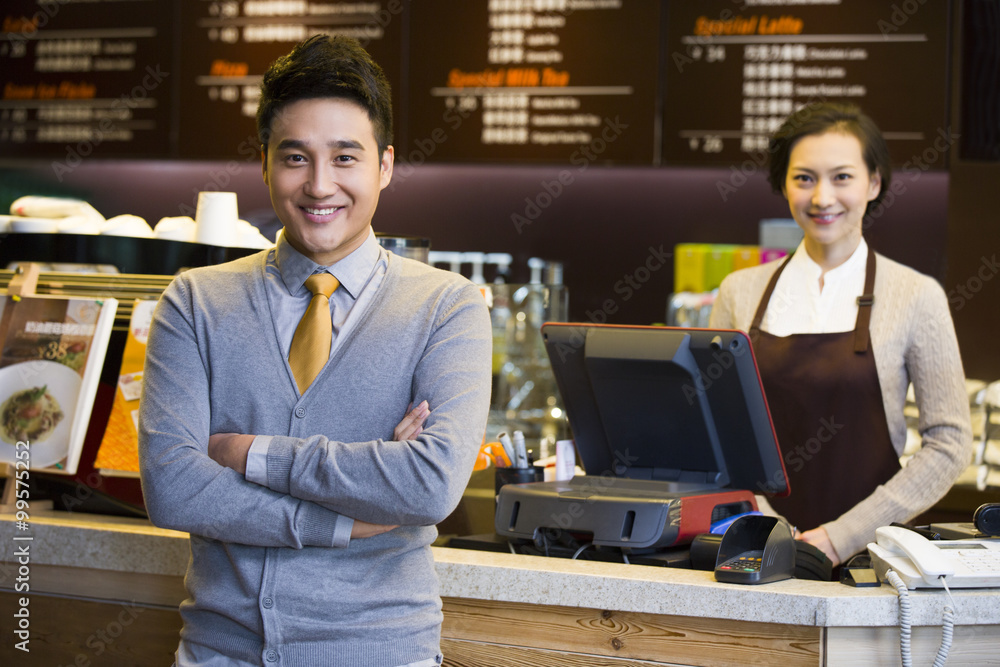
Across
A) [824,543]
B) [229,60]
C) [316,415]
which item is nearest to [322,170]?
[316,415]

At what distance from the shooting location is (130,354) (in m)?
1.76

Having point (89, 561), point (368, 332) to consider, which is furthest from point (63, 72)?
point (368, 332)

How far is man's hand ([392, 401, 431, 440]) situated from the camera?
1.20m

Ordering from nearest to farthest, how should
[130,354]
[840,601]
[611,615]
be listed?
[840,601] → [611,615] → [130,354]

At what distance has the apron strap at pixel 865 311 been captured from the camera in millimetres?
1945

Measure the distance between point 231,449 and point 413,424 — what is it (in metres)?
0.22

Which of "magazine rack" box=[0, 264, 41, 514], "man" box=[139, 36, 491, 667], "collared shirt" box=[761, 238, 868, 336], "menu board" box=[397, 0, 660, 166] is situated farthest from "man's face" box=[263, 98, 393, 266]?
"menu board" box=[397, 0, 660, 166]

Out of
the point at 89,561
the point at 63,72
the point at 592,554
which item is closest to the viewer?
the point at 592,554

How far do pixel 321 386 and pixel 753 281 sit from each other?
4.04ft

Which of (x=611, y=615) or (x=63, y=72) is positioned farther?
(x=63, y=72)

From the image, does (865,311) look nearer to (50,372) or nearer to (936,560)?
(936,560)

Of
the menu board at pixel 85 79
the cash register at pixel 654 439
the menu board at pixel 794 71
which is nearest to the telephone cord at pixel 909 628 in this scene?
the cash register at pixel 654 439

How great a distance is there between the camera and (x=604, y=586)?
54.9 inches

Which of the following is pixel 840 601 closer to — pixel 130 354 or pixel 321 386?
pixel 321 386
